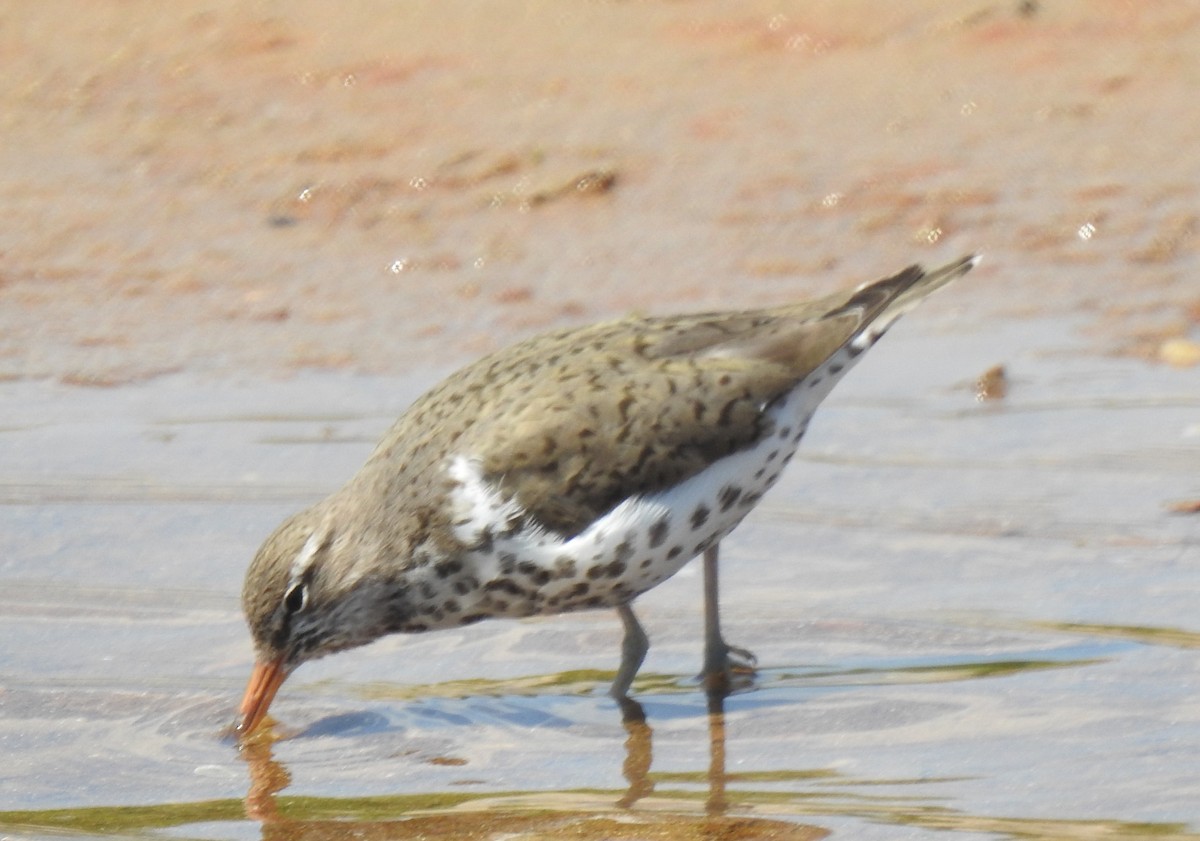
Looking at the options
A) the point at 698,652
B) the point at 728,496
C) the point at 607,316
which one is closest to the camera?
the point at 728,496

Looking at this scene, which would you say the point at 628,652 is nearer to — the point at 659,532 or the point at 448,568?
the point at 659,532

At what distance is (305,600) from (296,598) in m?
0.03

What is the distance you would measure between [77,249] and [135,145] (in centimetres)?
142

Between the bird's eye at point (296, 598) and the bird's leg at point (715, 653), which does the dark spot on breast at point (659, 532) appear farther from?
the bird's eye at point (296, 598)

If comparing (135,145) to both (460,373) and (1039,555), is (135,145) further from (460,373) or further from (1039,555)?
(1039,555)

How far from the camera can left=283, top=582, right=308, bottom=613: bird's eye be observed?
6.03m

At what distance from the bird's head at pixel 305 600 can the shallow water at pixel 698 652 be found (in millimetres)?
152

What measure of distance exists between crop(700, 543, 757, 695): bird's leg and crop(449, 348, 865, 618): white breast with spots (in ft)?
0.62

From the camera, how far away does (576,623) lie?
22.6 ft

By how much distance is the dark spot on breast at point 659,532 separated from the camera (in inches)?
238

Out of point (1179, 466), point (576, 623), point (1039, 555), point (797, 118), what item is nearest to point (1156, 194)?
point (797, 118)

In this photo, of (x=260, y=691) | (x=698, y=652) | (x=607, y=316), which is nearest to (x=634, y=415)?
(x=698, y=652)

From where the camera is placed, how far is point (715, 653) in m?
6.21

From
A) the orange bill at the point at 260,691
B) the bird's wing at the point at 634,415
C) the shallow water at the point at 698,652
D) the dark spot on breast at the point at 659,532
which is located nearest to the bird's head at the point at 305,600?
the orange bill at the point at 260,691
